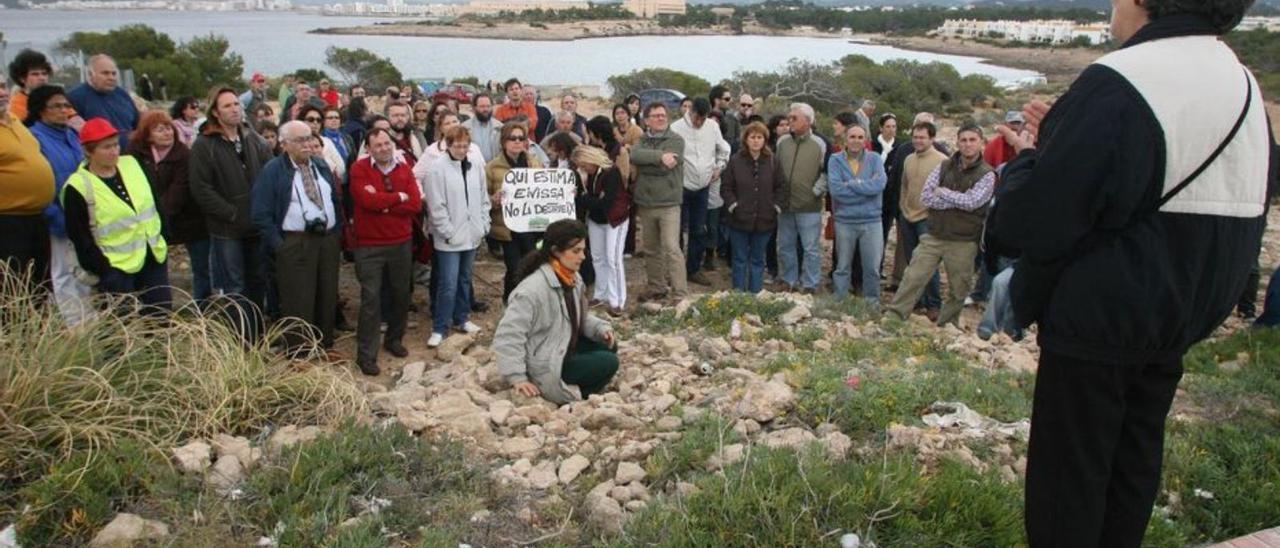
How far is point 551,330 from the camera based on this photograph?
5.80 metres

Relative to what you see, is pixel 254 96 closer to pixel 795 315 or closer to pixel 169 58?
pixel 795 315

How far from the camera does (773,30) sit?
434 ft

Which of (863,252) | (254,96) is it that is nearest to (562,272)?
(863,252)

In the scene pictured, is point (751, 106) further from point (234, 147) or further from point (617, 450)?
point (617, 450)

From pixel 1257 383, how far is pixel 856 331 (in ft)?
9.23

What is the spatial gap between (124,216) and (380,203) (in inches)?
69.2

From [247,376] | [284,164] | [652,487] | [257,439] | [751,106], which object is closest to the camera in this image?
[652,487]

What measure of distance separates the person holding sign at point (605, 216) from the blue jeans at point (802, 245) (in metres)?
1.85

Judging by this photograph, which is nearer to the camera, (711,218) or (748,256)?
(748,256)

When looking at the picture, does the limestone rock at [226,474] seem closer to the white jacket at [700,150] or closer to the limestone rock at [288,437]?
the limestone rock at [288,437]

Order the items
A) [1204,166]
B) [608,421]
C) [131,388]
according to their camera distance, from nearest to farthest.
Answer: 1. [1204,166]
2. [131,388]
3. [608,421]

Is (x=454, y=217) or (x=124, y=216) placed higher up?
(x=124, y=216)

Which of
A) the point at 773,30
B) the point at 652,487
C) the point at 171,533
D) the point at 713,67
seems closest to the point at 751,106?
the point at 652,487

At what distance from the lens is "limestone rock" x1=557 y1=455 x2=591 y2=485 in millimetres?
4316
